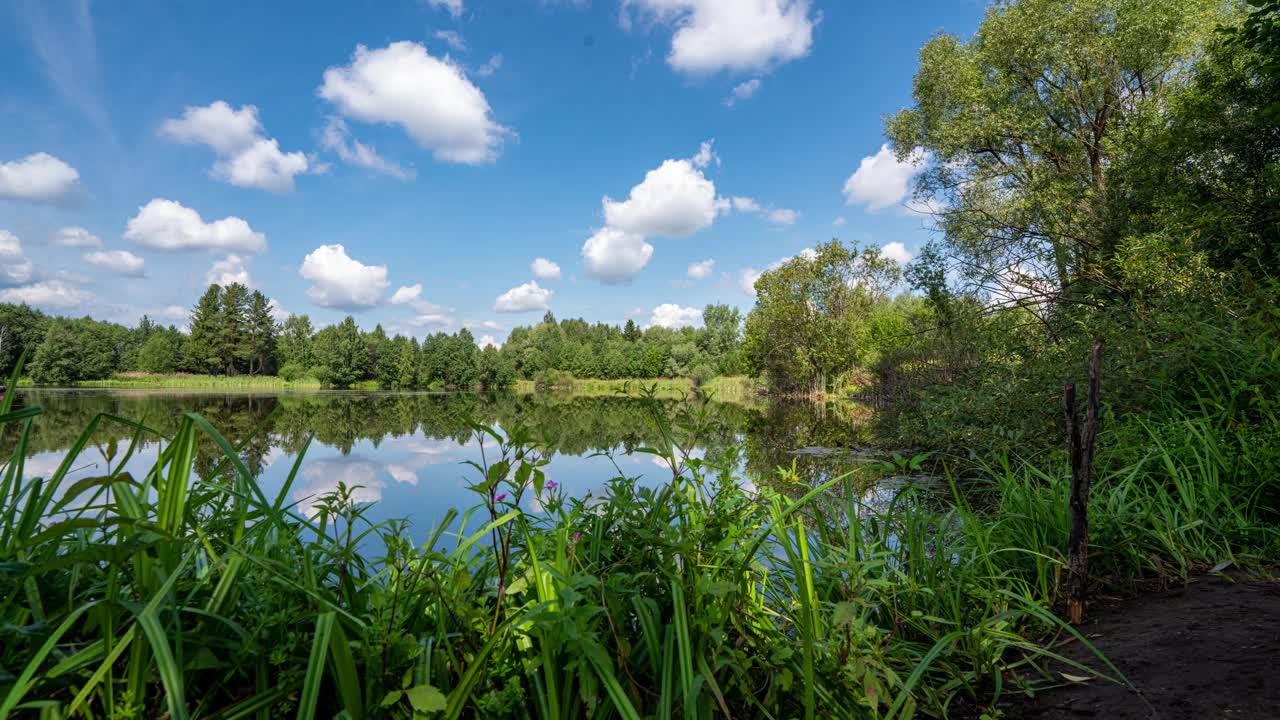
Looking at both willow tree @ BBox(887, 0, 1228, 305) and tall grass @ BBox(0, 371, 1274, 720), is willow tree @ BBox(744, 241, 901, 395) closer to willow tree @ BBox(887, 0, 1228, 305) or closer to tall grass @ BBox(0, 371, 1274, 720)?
willow tree @ BBox(887, 0, 1228, 305)

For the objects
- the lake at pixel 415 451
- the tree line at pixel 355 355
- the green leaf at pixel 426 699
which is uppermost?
the tree line at pixel 355 355

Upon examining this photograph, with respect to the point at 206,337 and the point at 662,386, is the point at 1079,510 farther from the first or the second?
the point at 206,337

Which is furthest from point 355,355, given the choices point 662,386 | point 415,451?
point 415,451

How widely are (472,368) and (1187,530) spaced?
66.4 metres

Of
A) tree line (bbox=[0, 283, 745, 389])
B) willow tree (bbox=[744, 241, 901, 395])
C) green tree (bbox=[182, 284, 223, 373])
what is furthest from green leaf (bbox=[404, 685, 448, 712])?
green tree (bbox=[182, 284, 223, 373])

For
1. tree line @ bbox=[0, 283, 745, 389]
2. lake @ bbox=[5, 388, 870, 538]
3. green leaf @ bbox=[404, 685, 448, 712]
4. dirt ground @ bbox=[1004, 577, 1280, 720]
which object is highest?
tree line @ bbox=[0, 283, 745, 389]

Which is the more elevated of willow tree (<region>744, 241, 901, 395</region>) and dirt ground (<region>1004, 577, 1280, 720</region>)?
willow tree (<region>744, 241, 901, 395</region>)

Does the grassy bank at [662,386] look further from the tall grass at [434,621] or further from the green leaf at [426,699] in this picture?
the green leaf at [426,699]

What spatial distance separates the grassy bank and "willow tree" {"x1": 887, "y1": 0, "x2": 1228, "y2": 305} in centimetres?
805

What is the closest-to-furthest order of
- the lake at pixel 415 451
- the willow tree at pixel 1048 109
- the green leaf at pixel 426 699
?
1. the green leaf at pixel 426 699
2. the lake at pixel 415 451
3. the willow tree at pixel 1048 109

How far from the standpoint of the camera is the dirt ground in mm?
1362

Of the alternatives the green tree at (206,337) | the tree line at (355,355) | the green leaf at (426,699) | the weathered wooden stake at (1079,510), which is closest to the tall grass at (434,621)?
the green leaf at (426,699)

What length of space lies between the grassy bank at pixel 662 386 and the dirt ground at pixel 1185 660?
4.44 feet

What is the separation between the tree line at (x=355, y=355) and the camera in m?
60.4
